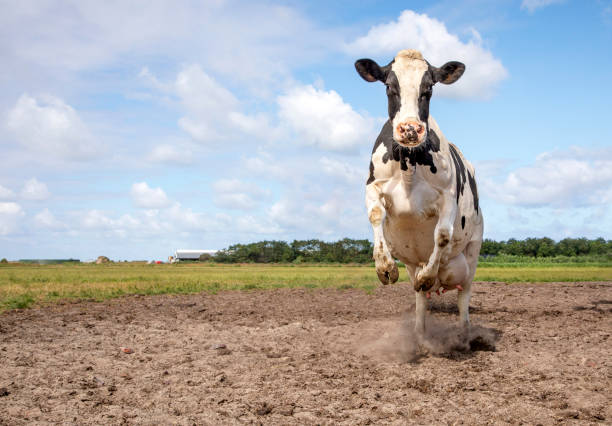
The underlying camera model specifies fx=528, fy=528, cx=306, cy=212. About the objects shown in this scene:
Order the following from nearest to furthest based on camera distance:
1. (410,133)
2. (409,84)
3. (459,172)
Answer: (410,133) < (409,84) < (459,172)

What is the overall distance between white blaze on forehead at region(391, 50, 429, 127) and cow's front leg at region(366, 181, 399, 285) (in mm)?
1234

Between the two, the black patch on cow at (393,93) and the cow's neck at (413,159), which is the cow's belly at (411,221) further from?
the black patch on cow at (393,93)

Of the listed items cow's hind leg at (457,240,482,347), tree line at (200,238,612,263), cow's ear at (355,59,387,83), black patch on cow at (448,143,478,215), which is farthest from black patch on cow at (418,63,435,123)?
tree line at (200,238,612,263)

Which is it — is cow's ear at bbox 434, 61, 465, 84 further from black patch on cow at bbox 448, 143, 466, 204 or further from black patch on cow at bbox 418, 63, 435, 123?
black patch on cow at bbox 448, 143, 466, 204

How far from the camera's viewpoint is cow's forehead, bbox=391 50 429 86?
7.21m

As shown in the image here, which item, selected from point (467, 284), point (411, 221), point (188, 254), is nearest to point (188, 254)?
point (188, 254)

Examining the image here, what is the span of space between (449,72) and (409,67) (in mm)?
895

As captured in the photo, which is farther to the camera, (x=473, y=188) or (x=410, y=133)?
(x=473, y=188)

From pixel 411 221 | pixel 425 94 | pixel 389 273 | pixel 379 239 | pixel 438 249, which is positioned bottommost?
pixel 389 273

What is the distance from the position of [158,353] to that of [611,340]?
8056 millimetres

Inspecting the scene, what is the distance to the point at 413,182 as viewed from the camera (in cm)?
770

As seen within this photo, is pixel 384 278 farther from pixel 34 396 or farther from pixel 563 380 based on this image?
pixel 34 396

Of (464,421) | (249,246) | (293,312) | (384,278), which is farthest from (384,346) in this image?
(249,246)

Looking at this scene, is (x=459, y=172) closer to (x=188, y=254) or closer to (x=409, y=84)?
(x=409, y=84)
